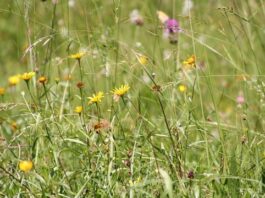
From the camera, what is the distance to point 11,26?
5.12 meters

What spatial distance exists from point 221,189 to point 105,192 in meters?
0.29

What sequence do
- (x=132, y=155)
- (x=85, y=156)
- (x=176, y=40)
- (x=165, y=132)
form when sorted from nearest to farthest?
(x=132, y=155) < (x=85, y=156) < (x=165, y=132) < (x=176, y=40)

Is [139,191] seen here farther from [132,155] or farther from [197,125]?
[197,125]

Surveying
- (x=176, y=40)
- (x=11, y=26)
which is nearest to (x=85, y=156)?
(x=176, y=40)

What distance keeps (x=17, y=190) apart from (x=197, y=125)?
20.8 inches

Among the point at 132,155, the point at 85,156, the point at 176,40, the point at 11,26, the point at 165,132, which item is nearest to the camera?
the point at 132,155

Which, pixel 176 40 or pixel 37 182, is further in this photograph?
pixel 176 40

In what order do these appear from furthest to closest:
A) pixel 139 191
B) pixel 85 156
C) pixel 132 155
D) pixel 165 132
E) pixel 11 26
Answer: pixel 11 26
pixel 165 132
pixel 85 156
pixel 132 155
pixel 139 191

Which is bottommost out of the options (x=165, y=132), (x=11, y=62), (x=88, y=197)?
(x=88, y=197)

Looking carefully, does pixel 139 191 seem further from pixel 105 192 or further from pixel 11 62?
pixel 11 62

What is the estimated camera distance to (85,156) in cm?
199

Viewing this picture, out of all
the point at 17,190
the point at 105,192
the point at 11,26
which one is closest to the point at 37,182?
the point at 17,190

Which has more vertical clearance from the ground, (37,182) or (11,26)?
(11,26)

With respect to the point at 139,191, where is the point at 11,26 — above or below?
above
